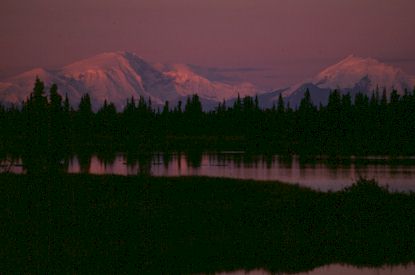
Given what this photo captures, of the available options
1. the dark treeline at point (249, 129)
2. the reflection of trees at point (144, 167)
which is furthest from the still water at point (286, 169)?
the dark treeline at point (249, 129)

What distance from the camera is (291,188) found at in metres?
46.9

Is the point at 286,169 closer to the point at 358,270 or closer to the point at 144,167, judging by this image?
the point at 144,167

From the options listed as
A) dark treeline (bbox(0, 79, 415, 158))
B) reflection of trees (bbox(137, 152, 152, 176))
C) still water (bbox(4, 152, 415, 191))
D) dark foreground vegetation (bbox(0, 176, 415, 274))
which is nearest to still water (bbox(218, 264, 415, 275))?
dark foreground vegetation (bbox(0, 176, 415, 274))

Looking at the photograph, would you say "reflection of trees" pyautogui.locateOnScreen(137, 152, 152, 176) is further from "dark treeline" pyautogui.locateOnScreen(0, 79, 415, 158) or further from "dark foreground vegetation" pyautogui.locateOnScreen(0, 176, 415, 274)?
"dark treeline" pyautogui.locateOnScreen(0, 79, 415, 158)

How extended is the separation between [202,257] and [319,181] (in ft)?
118

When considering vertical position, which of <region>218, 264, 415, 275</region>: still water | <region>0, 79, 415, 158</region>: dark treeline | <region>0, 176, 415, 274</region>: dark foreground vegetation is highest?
<region>0, 79, 415, 158</region>: dark treeline

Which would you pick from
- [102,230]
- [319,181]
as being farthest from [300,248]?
[319,181]

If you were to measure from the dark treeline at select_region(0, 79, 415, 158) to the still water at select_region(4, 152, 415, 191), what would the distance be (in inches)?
565

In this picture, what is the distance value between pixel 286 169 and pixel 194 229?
154 feet

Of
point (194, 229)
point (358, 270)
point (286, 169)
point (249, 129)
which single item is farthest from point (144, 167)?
point (249, 129)

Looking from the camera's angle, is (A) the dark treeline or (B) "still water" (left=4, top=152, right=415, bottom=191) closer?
(B) "still water" (left=4, top=152, right=415, bottom=191)

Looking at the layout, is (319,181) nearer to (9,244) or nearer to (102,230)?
(102,230)

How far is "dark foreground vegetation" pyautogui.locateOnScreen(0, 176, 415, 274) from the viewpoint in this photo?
25.0 m

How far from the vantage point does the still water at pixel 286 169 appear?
6150cm
